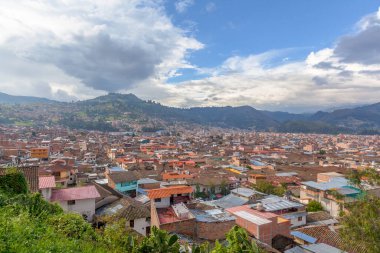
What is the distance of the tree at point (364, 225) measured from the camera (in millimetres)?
9094

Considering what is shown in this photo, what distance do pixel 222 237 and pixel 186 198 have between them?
4579mm

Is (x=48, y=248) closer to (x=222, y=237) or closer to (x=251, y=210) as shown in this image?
(x=222, y=237)

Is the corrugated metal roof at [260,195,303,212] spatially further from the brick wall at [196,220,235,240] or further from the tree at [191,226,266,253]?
the tree at [191,226,266,253]

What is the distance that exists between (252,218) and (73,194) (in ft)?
34.3

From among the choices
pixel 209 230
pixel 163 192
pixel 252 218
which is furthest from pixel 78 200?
pixel 252 218

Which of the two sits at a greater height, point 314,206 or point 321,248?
point 321,248

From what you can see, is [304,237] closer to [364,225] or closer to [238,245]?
[364,225]

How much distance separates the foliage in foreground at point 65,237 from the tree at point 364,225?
4.33 m

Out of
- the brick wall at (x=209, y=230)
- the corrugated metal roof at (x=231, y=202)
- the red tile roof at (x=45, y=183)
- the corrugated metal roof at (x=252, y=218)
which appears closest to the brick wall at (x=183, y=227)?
the brick wall at (x=209, y=230)

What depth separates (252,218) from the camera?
56.0 ft

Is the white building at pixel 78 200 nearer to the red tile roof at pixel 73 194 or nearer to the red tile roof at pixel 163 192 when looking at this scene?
the red tile roof at pixel 73 194

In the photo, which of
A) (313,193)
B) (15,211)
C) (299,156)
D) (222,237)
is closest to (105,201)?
(222,237)

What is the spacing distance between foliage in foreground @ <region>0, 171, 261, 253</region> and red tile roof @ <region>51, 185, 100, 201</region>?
240 inches

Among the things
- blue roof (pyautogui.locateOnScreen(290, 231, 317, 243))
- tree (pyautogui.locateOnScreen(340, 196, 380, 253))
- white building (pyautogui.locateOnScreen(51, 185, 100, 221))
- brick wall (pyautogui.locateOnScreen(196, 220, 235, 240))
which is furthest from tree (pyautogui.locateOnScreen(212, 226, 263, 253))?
blue roof (pyautogui.locateOnScreen(290, 231, 317, 243))
